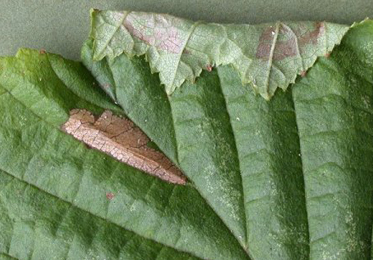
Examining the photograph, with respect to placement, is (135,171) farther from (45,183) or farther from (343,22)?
(343,22)

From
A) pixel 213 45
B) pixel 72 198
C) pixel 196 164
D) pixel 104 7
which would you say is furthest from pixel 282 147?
pixel 104 7

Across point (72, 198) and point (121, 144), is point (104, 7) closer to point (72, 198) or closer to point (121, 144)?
point (121, 144)

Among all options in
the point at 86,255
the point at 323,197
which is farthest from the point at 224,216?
the point at 86,255

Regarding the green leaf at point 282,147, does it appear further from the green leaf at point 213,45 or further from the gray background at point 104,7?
the gray background at point 104,7

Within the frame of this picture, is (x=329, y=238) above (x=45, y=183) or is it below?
below

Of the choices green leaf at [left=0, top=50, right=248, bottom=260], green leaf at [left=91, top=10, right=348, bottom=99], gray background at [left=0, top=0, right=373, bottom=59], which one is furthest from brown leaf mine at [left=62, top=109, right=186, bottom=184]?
gray background at [left=0, top=0, right=373, bottom=59]

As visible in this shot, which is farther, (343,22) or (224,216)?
(343,22)
